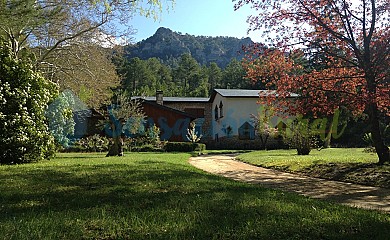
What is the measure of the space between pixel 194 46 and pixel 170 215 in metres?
136

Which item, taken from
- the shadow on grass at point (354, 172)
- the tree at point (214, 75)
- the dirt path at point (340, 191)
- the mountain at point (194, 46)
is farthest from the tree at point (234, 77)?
the mountain at point (194, 46)

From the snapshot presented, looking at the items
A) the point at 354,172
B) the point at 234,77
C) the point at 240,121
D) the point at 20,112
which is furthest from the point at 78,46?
the point at 234,77

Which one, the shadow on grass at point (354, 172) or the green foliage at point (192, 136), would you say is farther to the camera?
the green foliage at point (192, 136)

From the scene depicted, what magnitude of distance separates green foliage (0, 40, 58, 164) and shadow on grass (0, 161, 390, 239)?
5.61 metres

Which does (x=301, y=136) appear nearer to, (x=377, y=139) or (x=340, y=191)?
(x=377, y=139)

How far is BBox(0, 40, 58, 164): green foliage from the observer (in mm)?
10930

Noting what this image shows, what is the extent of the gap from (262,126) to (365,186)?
19.6 meters

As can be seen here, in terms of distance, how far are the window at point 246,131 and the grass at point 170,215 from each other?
26664 mm

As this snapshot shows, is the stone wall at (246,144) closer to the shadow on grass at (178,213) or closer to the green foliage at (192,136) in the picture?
the green foliage at (192,136)

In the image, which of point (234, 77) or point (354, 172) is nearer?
point (354, 172)

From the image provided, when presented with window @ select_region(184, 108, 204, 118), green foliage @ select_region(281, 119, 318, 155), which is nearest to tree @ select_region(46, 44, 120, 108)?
green foliage @ select_region(281, 119, 318, 155)

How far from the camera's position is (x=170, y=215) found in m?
3.72

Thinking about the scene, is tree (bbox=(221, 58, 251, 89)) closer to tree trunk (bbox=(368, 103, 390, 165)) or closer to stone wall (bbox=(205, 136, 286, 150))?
stone wall (bbox=(205, 136, 286, 150))

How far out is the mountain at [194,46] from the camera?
124188 millimetres
